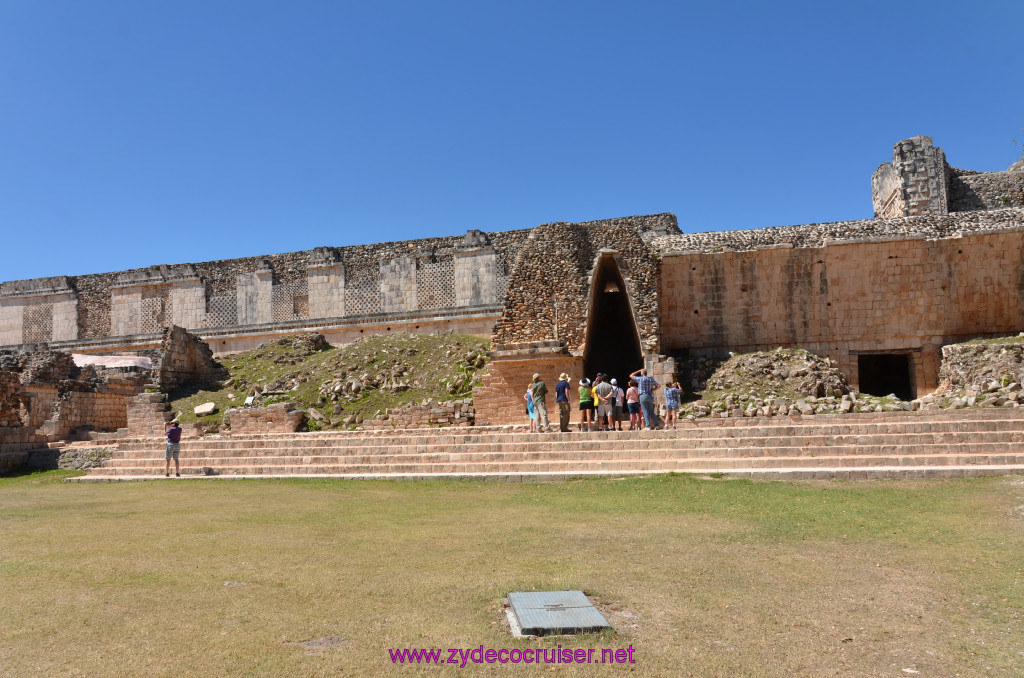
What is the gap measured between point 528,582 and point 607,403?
9.04 metres

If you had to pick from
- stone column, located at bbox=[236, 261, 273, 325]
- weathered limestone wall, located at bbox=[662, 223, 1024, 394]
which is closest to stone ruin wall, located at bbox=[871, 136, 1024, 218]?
weathered limestone wall, located at bbox=[662, 223, 1024, 394]

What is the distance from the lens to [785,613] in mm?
3932

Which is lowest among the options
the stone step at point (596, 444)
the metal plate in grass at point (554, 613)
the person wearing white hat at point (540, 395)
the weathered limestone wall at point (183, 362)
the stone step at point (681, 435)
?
the metal plate in grass at point (554, 613)

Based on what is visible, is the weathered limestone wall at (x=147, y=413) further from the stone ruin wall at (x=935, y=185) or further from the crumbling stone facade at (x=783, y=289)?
the stone ruin wall at (x=935, y=185)

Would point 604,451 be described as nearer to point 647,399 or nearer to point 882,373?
point 647,399

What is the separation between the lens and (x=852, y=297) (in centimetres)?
1706

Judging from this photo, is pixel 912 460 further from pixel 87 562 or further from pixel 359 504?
pixel 87 562

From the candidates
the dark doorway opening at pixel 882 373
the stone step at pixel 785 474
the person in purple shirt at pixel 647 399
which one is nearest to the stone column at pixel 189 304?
the stone step at pixel 785 474

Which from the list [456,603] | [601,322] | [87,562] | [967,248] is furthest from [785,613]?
[601,322]

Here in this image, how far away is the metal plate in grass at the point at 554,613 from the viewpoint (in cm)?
359

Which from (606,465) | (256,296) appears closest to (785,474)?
(606,465)

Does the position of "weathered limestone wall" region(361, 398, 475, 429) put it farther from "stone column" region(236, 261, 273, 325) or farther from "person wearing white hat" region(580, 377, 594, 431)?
"stone column" region(236, 261, 273, 325)

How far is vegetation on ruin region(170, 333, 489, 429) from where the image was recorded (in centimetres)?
1841

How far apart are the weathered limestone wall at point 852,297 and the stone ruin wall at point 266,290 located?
10140 millimetres
